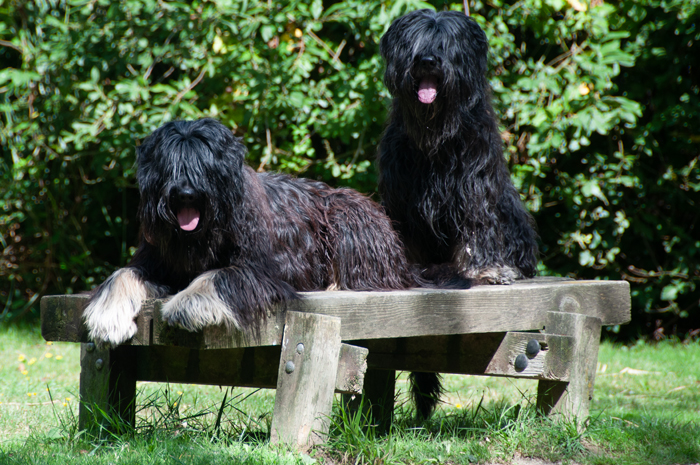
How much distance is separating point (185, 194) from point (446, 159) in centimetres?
160

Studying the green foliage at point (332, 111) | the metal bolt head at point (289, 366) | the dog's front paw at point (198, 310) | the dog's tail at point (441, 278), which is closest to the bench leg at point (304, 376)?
the metal bolt head at point (289, 366)

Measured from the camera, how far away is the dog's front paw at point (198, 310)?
2.68 m

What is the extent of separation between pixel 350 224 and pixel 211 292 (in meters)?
1.06

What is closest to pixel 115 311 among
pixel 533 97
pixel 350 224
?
pixel 350 224

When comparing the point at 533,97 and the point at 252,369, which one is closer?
the point at 252,369

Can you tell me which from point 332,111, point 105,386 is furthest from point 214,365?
point 332,111

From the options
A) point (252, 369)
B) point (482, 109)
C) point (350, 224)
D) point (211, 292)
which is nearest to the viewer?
point (211, 292)

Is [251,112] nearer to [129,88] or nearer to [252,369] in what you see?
[129,88]

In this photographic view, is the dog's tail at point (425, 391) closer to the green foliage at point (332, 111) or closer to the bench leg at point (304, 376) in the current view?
the bench leg at point (304, 376)

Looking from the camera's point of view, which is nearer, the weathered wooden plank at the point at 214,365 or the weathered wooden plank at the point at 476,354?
the weathered wooden plank at the point at 214,365

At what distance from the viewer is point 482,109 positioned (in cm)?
392

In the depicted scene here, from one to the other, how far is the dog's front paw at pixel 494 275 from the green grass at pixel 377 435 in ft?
2.01

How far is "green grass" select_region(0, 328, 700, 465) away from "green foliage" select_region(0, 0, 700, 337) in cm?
178

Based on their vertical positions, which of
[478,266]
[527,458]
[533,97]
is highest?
[533,97]
